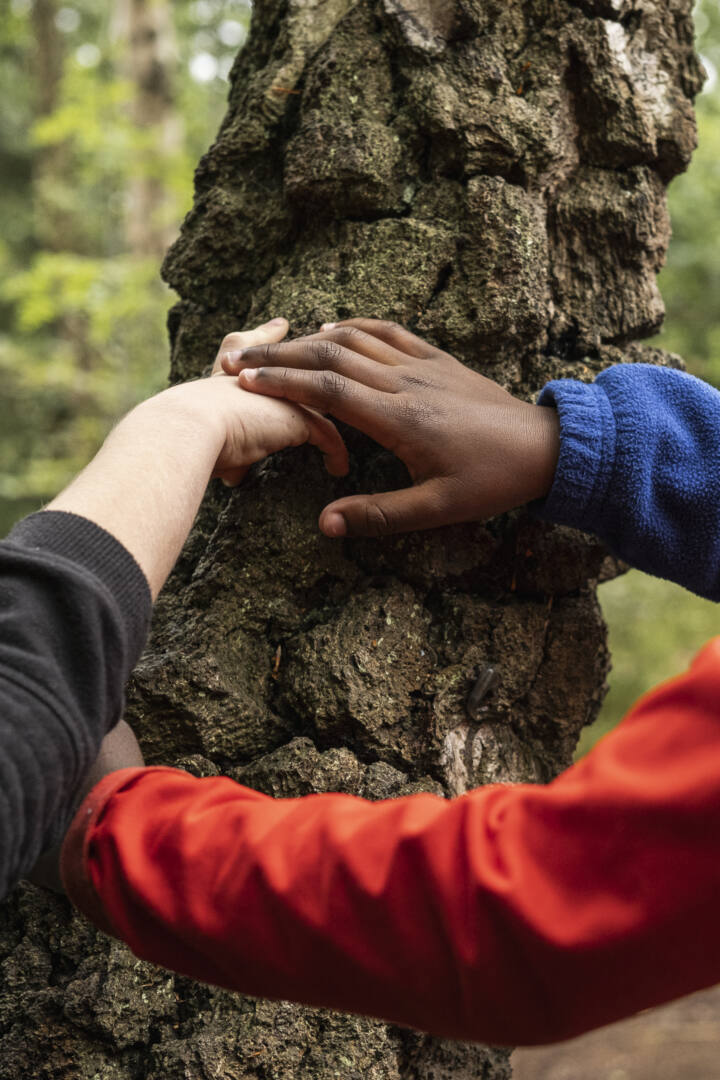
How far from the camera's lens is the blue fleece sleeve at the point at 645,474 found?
155 centimetres

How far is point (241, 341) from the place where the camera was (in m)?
1.67

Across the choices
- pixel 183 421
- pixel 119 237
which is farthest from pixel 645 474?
pixel 119 237

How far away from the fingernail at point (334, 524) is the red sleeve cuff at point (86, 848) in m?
0.58

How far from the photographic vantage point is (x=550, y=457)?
5.16 feet

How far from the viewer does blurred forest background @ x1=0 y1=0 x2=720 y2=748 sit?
23.1ft

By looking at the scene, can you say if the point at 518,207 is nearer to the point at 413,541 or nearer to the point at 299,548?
the point at 413,541

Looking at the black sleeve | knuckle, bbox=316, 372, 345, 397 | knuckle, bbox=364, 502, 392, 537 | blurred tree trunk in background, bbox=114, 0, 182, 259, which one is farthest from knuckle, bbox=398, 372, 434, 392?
blurred tree trunk in background, bbox=114, 0, 182, 259

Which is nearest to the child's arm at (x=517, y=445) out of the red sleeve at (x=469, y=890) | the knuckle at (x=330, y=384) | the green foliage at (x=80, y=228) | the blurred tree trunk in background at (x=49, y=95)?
the knuckle at (x=330, y=384)

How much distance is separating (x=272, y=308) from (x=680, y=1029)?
506cm

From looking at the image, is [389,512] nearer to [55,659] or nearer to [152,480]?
[152,480]

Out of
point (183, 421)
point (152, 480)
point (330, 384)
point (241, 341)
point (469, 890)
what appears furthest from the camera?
point (241, 341)

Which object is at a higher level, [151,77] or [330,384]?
[151,77]

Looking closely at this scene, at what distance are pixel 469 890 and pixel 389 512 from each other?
2.49 ft

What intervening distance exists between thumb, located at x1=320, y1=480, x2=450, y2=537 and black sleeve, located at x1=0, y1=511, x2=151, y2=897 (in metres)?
0.49
